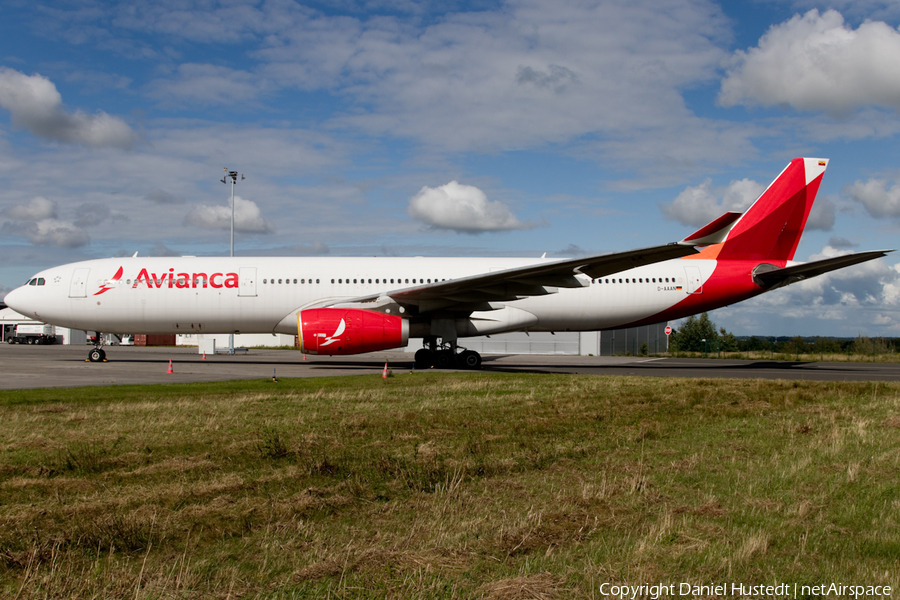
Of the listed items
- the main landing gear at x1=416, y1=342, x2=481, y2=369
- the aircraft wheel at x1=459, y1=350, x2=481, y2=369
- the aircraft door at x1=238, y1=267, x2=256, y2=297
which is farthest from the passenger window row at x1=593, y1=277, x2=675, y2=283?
the aircraft door at x1=238, y1=267, x2=256, y2=297

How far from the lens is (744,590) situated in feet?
10.5

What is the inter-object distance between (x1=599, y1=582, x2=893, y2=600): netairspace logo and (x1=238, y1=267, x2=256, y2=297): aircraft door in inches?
742

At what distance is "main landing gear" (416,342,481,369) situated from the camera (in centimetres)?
1998

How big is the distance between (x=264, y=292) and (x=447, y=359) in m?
6.35

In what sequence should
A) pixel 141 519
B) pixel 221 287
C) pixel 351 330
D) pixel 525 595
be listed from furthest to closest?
pixel 221 287 → pixel 351 330 → pixel 141 519 → pixel 525 595

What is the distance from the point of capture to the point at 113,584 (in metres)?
3.09

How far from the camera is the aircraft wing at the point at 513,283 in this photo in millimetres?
16469

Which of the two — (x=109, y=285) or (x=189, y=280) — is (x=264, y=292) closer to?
(x=189, y=280)

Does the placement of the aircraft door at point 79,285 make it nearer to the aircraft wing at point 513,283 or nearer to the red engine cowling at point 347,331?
the red engine cowling at point 347,331

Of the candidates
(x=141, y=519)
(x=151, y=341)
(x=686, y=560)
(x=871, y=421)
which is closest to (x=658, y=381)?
(x=871, y=421)

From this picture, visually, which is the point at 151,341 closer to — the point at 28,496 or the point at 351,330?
the point at 351,330

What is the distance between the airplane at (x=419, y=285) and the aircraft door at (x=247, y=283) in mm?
32

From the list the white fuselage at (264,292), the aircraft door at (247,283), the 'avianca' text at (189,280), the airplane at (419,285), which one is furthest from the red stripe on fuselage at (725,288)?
the 'avianca' text at (189,280)

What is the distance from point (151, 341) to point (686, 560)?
7049 centimetres
